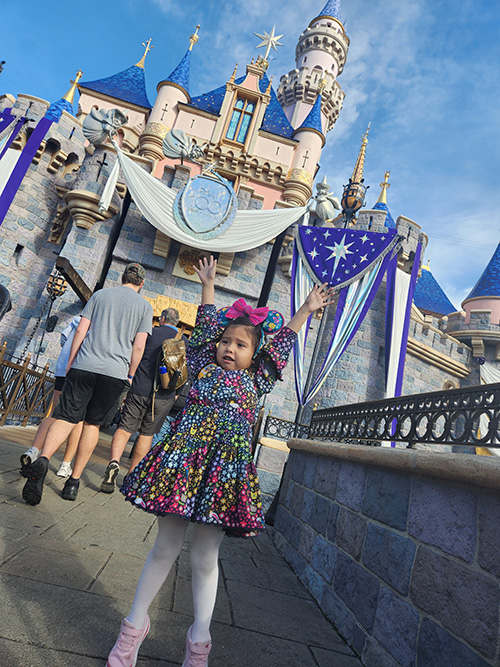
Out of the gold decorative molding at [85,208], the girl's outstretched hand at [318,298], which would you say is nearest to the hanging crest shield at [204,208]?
the gold decorative molding at [85,208]

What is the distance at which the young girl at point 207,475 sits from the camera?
144 cm

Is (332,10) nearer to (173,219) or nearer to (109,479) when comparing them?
(173,219)

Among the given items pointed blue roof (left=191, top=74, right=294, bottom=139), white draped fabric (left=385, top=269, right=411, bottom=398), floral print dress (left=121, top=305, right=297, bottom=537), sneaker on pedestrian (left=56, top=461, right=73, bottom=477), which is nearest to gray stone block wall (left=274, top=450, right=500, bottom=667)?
floral print dress (left=121, top=305, right=297, bottom=537)

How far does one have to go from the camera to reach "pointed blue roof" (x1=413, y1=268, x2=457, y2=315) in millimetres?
21017

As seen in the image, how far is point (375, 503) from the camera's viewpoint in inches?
87.0

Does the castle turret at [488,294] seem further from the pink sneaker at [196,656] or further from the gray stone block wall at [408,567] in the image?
the pink sneaker at [196,656]

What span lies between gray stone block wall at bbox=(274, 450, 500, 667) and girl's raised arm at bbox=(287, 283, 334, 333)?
871 millimetres

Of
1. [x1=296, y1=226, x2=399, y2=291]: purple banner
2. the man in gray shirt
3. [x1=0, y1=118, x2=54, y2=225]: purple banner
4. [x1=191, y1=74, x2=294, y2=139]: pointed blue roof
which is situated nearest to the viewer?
the man in gray shirt

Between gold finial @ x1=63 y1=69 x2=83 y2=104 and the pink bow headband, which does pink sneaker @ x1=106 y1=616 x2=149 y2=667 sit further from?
gold finial @ x1=63 y1=69 x2=83 y2=104

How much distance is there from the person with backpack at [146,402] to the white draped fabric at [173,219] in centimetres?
562

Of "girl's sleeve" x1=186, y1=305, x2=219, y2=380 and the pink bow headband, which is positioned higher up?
the pink bow headband

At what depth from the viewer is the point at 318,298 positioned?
6.55ft

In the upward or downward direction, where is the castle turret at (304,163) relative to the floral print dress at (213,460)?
upward

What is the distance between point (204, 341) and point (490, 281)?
57.1 feet
